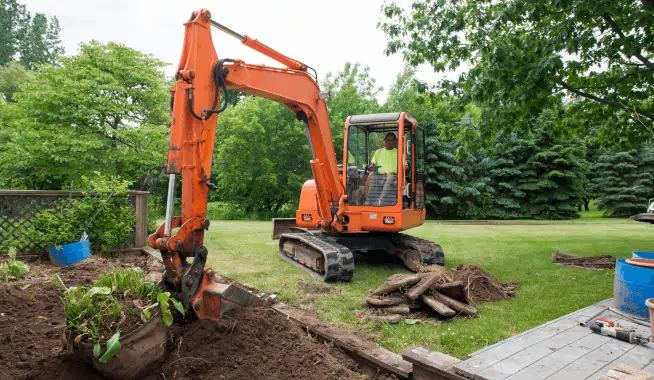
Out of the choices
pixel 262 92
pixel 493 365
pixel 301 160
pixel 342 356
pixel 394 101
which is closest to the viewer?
pixel 493 365

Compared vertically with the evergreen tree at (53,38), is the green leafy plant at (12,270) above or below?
below

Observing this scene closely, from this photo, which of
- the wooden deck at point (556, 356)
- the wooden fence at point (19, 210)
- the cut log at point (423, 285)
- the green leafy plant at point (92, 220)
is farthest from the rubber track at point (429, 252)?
the wooden fence at point (19, 210)

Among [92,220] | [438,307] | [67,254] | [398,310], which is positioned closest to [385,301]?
[398,310]

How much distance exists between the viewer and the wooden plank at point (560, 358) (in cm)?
279

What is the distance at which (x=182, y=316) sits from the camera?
363 cm

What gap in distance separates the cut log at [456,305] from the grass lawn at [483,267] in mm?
129

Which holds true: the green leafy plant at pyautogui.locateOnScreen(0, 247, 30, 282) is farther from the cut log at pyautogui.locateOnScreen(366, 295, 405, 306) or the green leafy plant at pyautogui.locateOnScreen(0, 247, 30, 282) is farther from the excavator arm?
the cut log at pyautogui.locateOnScreen(366, 295, 405, 306)

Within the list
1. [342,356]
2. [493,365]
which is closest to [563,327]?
[493,365]

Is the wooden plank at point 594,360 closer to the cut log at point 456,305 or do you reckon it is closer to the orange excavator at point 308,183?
the cut log at point 456,305

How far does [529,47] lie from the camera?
283 inches

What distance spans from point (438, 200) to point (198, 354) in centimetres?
2232

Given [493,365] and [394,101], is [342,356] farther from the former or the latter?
[394,101]

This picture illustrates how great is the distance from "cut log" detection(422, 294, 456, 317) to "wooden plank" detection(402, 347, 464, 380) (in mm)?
1321

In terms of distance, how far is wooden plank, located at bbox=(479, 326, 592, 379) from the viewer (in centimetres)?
282
